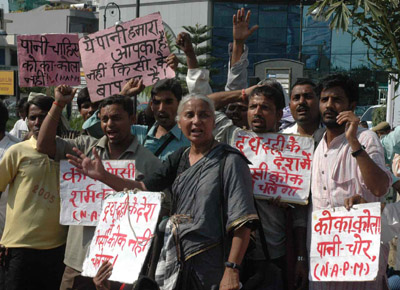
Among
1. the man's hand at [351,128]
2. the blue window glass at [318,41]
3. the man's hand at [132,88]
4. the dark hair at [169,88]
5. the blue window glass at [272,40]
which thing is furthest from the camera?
the blue window glass at [272,40]

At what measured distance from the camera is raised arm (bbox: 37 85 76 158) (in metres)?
4.35

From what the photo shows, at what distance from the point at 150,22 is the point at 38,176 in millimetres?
1675

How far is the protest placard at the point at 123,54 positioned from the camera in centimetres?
532

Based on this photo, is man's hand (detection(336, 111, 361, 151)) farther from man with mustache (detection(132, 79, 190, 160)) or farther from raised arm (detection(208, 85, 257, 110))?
man with mustache (detection(132, 79, 190, 160))

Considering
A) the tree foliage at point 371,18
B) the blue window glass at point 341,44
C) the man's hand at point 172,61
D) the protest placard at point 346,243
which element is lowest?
the protest placard at point 346,243

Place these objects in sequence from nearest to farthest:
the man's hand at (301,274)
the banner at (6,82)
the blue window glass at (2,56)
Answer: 1. the man's hand at (301,274)
2. the banner at (6,82)
3. the blue window glass at (2,56)

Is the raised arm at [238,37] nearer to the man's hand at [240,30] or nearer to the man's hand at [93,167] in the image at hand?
the man's hand at [240,30]

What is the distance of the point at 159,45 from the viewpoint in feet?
17.7

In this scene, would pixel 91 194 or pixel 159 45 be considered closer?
pixel 91 194

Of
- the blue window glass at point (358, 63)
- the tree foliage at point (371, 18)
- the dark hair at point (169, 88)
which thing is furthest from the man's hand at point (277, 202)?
the blue window glass at point (358, 63)

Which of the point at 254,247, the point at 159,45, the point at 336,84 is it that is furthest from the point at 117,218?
the point at 159,45

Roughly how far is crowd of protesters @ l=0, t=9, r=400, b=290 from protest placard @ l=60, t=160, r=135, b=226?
0.32 ft

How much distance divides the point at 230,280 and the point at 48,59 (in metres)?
3.25

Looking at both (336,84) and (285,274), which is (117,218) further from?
(336,84)
